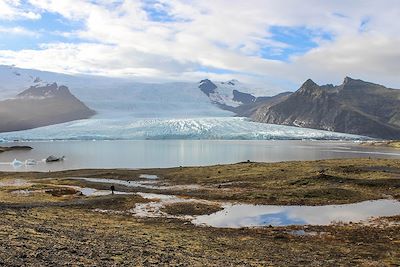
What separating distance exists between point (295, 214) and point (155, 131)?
137809 millimetres

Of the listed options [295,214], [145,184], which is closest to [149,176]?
[145,184]

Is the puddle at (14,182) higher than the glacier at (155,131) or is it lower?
lower

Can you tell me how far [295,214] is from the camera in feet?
101

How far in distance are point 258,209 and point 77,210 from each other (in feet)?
41.8

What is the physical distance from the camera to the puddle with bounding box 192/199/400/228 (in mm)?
27953

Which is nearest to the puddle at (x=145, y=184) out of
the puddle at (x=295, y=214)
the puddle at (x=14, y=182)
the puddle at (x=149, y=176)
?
the puddle at (x=149, y=176)

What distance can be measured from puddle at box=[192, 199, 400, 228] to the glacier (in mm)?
132911

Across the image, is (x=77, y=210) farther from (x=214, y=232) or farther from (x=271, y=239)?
(x=271, y=239)

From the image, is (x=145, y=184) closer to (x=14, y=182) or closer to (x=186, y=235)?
(x=14, y=182)

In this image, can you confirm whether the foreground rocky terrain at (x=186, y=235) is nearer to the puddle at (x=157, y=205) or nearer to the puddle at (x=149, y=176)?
the puddle at (x=157, y=205)

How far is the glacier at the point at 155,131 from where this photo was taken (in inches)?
6491

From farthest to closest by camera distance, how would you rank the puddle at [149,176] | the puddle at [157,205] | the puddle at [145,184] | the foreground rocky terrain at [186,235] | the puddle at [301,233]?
the puddle at [149,176] < the puddle at [145,184] < the puddle at [157,205] < the puddle at [301,233] < the foreground rocky terrain at [186,235]

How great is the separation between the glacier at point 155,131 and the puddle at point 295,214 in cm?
13291

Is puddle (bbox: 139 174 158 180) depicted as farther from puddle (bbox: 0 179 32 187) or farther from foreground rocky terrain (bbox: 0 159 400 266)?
foreground rocky terrain (bbox: 0 159 400 266)
